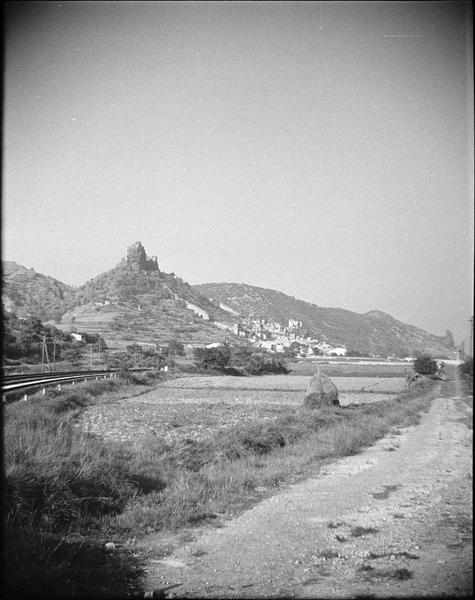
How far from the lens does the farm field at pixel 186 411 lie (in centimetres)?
1459

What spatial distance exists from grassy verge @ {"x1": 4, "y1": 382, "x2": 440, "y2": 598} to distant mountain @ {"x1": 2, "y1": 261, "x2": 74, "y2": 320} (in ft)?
33.0

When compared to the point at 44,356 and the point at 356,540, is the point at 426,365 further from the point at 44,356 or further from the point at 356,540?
the point at 44,356

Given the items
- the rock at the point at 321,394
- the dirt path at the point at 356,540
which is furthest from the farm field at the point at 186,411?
the dirt path at the point at 356,540

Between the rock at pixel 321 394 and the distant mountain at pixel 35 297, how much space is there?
11926mm


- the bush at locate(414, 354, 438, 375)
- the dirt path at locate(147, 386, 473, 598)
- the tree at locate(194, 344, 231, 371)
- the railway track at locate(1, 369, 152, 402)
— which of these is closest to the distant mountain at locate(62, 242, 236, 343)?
the tree at locate(194, 344, 231, 371)

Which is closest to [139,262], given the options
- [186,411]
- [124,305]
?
[124,305]

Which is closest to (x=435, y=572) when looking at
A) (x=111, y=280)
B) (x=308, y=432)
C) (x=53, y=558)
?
(x=53, y=558)

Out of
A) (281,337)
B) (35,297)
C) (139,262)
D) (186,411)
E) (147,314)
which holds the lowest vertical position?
(186,411)

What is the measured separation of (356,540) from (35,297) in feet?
76.2

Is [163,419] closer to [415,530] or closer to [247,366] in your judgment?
[415,530]

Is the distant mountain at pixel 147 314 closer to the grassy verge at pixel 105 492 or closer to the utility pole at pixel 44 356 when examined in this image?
the utility pole at pixel 44 356

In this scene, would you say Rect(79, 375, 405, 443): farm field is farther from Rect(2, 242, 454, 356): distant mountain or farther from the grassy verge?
Rect(2, 242, 454, 356): distant mountain

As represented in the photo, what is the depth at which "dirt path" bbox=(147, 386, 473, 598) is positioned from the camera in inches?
132

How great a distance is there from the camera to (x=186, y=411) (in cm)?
2091
